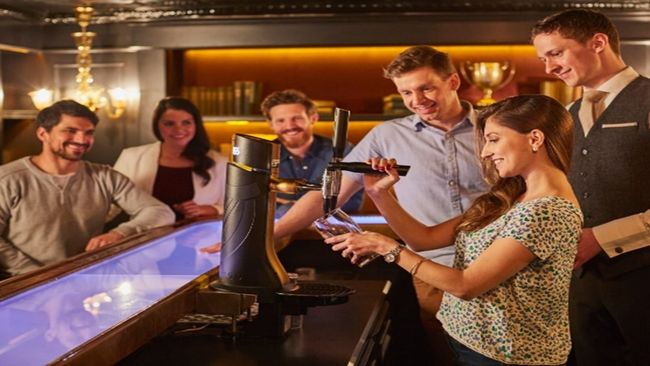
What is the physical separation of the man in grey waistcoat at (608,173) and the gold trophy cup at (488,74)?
11.2 ft

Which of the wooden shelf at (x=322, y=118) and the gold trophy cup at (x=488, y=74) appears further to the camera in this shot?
the wooden shelf at (x=322, y=118)

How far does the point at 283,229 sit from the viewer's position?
3168 millimetres

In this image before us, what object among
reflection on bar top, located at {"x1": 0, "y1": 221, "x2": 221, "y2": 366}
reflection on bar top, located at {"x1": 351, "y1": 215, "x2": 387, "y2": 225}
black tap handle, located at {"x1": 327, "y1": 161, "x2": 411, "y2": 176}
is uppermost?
black tap handle, located at {"x1": 327, "y1": 161, "x2": 411, "y2": 176}

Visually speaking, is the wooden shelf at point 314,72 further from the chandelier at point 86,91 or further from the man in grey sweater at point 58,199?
the man in grey sweater at point 58,199

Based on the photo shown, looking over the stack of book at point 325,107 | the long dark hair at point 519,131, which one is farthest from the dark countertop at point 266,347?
the stack of book at point 325,107

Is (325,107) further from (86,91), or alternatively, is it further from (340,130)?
(340,130)

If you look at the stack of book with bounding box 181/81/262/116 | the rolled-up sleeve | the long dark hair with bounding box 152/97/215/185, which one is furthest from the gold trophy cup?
the rolled-up sleeve

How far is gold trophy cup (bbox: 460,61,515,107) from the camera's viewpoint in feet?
21.4

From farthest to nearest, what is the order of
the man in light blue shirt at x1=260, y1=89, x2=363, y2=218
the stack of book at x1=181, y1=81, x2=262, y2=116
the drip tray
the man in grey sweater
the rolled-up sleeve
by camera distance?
the stack of book at x1=181, y1=81, x2=262, y2=116 < the man in light blue shirt at x1=260, y1=89, x2=363, y2=218 < the man in grey sweater < the rolled-up sleeve < the drip tray

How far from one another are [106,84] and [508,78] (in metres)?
2.91

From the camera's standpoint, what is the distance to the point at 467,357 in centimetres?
229

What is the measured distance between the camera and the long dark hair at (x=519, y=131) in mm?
2188

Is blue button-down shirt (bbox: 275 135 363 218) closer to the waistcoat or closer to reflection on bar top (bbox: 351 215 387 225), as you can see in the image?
reflection on bar top (bbox: 351 215 387 225)

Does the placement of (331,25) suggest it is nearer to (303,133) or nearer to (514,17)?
(514,17)
